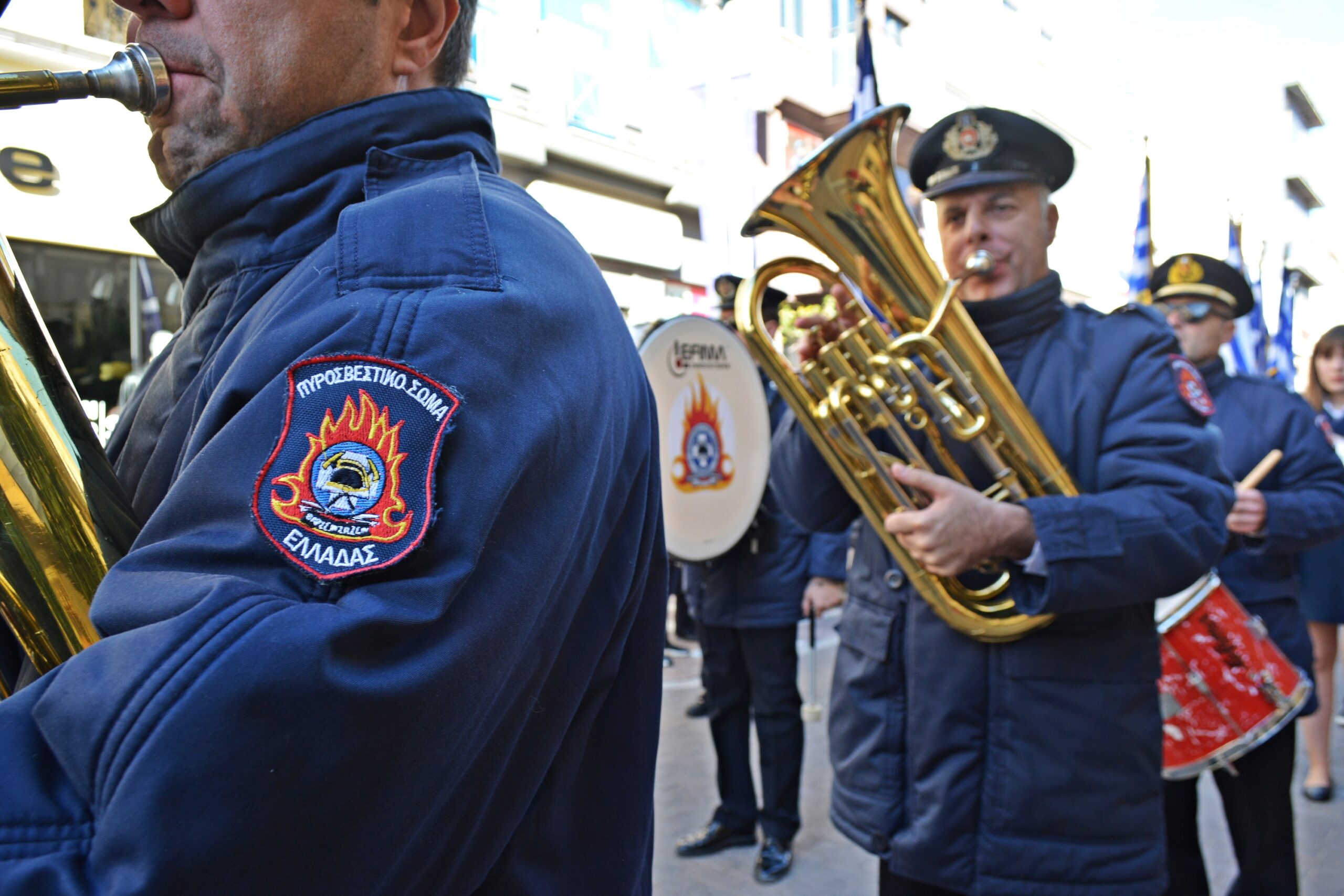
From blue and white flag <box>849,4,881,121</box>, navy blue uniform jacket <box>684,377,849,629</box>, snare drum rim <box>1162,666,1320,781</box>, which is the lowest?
snare drum rim <box>1162,666,1320,781</box>

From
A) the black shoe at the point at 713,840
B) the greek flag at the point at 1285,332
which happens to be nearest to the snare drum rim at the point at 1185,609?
the black shoe at the point at 713,840

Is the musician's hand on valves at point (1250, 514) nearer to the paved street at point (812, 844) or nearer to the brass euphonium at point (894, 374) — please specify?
the paved street at point (812, 844)

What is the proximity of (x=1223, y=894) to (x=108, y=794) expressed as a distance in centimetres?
372

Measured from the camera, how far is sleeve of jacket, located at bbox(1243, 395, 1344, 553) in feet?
10.7

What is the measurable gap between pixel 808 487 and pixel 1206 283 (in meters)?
2.17

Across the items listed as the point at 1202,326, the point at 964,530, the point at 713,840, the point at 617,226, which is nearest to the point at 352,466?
the point at 964,530

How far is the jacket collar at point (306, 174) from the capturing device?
2.89 feet

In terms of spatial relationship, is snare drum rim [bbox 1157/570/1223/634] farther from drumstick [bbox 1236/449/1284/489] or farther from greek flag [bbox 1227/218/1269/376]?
greek flag [bbox 1227/218/1269/376]

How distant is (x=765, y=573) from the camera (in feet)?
12.7

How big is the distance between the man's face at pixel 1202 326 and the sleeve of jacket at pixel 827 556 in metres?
1.44

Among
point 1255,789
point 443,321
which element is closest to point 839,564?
point 1255,789

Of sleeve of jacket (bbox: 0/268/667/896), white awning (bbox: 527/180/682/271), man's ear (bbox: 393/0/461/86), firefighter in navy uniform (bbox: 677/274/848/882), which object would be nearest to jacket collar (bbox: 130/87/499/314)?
man's ear (bbox: 393/0/461/86)

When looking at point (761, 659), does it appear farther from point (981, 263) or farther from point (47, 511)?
point (47, 511)

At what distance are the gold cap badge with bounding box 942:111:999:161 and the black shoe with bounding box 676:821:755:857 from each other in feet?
8.51
